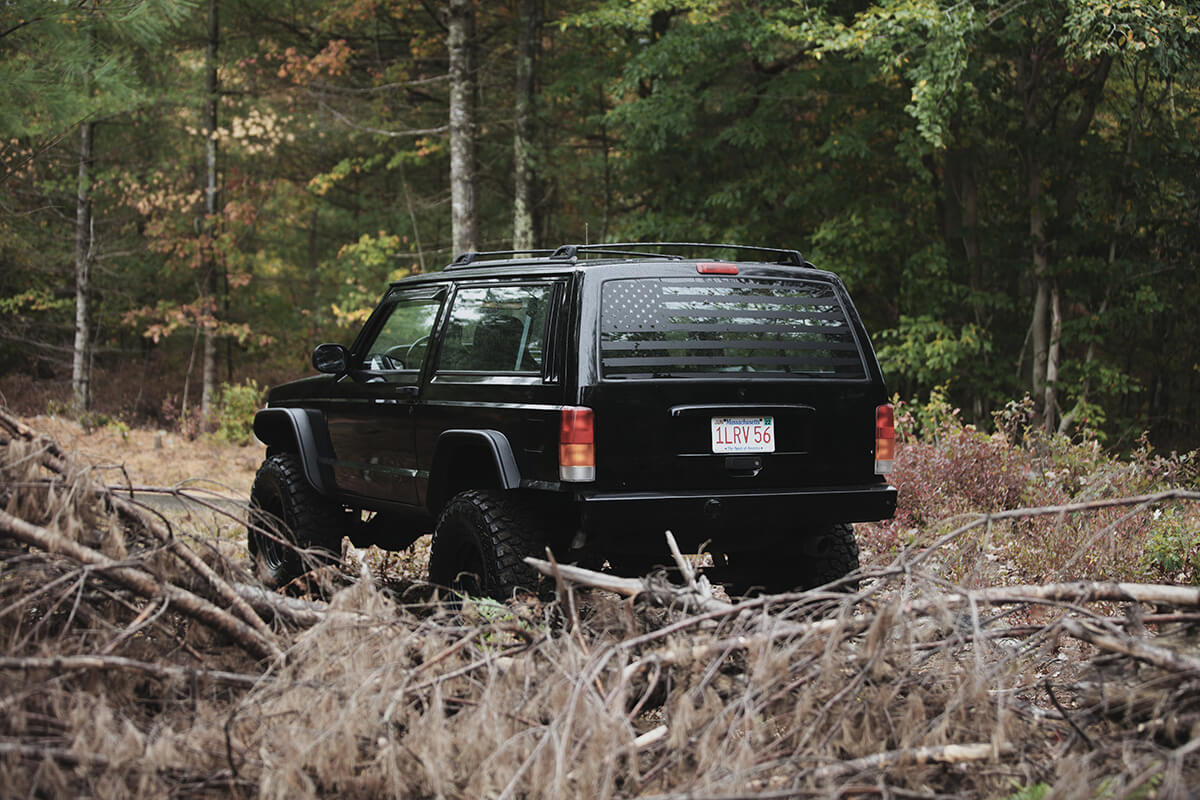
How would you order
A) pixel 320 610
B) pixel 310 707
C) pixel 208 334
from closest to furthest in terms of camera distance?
pixel 310 707 → pixel 320 610 → pixel 208 334

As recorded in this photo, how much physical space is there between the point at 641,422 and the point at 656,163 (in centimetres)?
1591

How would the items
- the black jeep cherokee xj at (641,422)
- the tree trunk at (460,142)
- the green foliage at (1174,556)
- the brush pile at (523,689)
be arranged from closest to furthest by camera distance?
the brush pile at (523,689) < the black jeep cherokee xj at (641,422) < the green foliage at (1174,556) < the tree trunk at (460,142)

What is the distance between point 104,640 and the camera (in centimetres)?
419

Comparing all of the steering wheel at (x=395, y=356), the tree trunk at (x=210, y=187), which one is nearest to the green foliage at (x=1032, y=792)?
the steering wheel at (x=395, y=356)

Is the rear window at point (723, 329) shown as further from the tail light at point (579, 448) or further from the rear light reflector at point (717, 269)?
the tail light at point (579, 448)

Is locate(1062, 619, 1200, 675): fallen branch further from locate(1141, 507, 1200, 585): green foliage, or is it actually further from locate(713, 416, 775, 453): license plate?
locate(1141, 507, 1200, 585): green foliage

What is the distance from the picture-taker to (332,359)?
24.7 ft

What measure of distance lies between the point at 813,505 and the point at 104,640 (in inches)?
133

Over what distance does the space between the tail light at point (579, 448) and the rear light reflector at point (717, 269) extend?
3.46 ft

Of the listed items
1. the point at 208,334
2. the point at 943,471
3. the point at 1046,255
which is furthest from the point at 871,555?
the point at 208,334

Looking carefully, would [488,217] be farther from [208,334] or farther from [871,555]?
[871,555]

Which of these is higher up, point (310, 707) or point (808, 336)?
point (808, 336)

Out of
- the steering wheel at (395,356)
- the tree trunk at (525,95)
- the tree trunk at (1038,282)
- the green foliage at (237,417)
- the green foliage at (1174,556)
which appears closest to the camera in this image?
the steering wheel at (395,356)

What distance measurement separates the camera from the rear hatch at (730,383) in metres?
5.60
